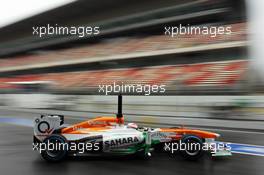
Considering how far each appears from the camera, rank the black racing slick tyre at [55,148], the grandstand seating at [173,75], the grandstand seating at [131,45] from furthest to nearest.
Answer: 1. the grandstand seating at [131,45]
2. the grandstand seating at [173,75]
3. the black racing slick tyre at [55,148]

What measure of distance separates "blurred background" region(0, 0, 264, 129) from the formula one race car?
5.67 metres

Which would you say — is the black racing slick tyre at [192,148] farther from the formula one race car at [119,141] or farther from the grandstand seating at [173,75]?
the grandstand seating at [173,75]

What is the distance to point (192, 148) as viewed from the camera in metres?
6.32

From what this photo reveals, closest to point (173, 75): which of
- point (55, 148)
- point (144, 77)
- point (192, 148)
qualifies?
point (144, 77)

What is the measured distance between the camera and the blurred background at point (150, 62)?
46.2 ft

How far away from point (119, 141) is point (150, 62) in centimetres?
1826

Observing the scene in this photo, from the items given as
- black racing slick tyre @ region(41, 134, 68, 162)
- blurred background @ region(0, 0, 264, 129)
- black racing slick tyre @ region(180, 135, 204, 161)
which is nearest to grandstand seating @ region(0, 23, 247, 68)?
blurred background @ region(0, 0, 264, 129)

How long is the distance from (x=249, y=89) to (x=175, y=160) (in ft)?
26.9

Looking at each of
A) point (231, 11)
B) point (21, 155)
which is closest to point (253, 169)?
point (21, 155)

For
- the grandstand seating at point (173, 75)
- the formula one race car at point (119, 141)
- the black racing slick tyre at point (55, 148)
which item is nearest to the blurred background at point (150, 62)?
the grandstand seating at point (173, 75)

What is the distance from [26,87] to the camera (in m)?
26.2

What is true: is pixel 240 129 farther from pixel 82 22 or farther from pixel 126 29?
pixel 82 22

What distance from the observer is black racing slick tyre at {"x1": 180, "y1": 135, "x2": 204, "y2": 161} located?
628 centimetres

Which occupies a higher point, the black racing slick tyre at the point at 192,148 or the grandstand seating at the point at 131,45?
the grandstand seating at the point at 131,45
